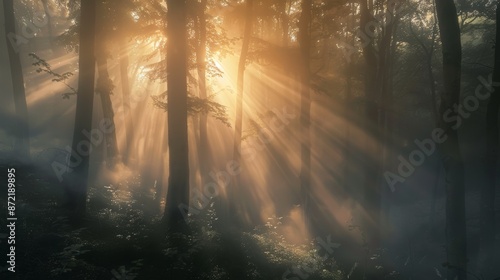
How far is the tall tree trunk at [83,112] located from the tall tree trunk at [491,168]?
44.8ft

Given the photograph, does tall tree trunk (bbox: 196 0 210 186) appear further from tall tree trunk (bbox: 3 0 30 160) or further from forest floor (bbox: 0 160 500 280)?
tall tree trunk (bbox: 3 0 30 160)

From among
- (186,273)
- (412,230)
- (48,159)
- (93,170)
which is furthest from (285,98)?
(186,273)

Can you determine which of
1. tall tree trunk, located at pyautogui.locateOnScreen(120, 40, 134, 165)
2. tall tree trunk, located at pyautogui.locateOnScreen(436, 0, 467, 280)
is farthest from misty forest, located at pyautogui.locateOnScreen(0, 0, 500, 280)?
tall tree trunk, located at pyautogui.locateOnScreen(120, 40, 134, 165)

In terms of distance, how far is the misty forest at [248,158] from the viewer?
799 centimetres

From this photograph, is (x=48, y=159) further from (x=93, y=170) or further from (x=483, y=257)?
(x=483, y=257)

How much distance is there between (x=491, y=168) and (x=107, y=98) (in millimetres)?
19207

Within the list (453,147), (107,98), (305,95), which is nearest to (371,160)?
(305,95)

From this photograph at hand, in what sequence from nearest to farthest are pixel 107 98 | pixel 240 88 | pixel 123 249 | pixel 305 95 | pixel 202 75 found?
pixel 123 249, pixel 305 95, pixel 240 88, pixel 202 75, pixel 107 98

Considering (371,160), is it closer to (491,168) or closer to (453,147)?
(491,168)

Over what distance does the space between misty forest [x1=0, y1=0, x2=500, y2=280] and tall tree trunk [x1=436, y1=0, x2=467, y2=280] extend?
30mm

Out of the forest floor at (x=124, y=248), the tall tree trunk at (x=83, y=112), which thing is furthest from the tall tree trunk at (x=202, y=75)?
the forest floor at (x=124, y=248)

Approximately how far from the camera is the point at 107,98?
1917cm

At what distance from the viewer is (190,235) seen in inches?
381

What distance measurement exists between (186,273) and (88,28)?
26.1 feet
